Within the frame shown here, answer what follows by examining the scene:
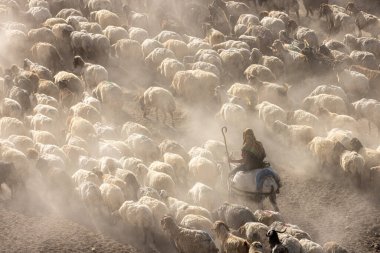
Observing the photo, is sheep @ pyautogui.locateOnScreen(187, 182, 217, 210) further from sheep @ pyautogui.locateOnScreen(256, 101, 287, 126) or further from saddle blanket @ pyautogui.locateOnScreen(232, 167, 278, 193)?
sheep @ pyautogui.locateOnScreen(256, 101, 287, 126)

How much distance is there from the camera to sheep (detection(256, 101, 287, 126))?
20906mm

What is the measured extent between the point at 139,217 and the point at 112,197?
1065 mm

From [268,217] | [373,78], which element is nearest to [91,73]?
[373,78]

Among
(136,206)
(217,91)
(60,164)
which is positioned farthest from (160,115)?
(136,206)

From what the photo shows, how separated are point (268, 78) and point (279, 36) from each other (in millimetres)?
4542

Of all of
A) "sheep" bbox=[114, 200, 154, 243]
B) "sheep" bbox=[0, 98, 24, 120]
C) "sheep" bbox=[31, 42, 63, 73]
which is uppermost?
Result: "sheep" bbox=[31, 42, 63, 73]

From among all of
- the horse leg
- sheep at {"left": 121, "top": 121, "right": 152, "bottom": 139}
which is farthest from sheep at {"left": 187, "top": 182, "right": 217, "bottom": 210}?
sheep at {"left": 121, "top": 121, "right": 152, "bottom": 139}

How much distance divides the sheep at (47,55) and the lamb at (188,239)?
35.5 feet

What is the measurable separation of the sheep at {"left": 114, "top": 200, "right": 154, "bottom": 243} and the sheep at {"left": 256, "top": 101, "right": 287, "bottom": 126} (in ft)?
Result: 21.9

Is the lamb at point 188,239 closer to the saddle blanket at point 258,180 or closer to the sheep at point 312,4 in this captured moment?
the saddle blanket at point 258,180

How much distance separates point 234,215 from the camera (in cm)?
1555

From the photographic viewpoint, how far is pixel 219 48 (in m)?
25.8

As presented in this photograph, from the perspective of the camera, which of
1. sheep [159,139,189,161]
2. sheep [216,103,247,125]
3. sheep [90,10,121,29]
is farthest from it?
sheep [90,10,121,29]

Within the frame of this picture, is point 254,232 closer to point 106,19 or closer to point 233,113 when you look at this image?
point 233,113
